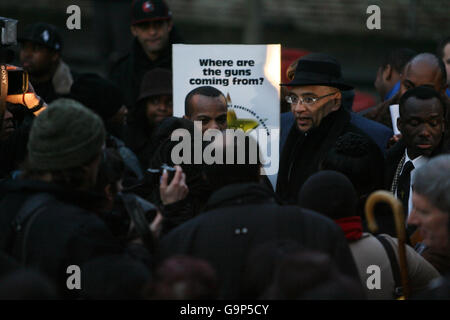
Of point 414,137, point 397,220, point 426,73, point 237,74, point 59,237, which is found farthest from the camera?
point 426,73

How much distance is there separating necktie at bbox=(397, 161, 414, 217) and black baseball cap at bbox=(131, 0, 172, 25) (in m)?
2.99

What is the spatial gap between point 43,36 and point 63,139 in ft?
12.6

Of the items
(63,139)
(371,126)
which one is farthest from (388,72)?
(63,139)

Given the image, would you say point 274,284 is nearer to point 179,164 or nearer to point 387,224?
point 387,224

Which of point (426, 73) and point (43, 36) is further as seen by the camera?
point (43, 36)

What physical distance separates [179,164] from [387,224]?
1212 millimetres

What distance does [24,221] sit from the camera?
3158 millimetres

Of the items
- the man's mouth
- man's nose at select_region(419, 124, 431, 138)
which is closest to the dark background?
the man's mouth

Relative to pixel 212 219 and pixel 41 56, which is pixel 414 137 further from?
pixel 41 56

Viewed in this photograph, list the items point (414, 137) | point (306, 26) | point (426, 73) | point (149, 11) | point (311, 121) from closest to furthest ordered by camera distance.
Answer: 1. point (414, 137)
2. point (311, 121)
3. point (426, 73)
4. point (149, 11)
5. point (306, 26)

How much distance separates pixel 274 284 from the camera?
2.68 metres

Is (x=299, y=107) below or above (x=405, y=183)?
above
